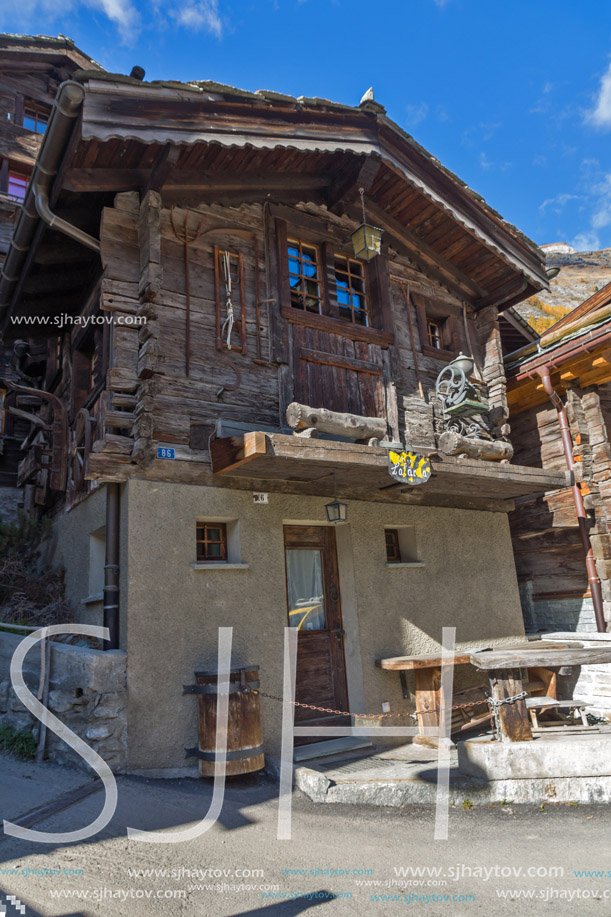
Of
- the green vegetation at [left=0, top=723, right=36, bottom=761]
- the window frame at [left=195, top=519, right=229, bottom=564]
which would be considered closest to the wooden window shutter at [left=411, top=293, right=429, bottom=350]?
the window frame at [left=195, top=519, right=229, bottom=564]

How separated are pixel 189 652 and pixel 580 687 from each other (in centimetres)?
593

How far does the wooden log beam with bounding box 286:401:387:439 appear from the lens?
6609mm

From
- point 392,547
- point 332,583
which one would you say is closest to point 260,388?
point 332,583

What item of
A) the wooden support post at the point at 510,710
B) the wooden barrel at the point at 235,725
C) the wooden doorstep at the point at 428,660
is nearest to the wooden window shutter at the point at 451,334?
the wooden doorstep at the point at 428,660

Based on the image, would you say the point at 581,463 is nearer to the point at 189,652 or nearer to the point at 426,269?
the point at 426,269

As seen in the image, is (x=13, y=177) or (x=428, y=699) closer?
(x=428, y=699)

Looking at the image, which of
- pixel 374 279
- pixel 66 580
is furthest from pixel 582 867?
pixel 374 279

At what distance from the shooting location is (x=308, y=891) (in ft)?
12.4

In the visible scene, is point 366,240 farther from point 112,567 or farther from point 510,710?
point 510,710

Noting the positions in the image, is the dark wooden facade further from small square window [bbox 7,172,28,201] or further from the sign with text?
small square window [bbox 7,172,28,201]

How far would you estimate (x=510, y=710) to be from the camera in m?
5.72

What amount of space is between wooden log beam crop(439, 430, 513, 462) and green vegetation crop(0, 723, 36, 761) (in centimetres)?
558
